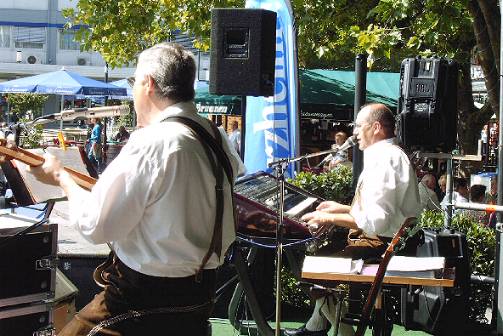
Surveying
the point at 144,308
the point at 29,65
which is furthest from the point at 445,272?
the point at 29,65

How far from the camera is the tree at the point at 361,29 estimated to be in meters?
8.97

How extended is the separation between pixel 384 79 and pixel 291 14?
9.99 metres

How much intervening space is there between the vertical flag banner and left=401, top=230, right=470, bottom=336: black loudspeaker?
9.64ft

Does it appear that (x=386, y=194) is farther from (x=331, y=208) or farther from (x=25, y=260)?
(x=25, y=260)

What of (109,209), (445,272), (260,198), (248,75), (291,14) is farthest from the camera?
(291,14)

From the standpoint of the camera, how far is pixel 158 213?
2.65m

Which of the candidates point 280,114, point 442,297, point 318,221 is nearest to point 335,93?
point 280,114

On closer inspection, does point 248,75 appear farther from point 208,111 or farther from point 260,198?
point 208,111

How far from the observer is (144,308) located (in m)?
2.76

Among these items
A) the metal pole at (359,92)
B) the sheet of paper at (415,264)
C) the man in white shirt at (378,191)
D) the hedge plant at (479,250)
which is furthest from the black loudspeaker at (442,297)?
the metal pole at (359,92)

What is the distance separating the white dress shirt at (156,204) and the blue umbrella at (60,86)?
57.4 ft

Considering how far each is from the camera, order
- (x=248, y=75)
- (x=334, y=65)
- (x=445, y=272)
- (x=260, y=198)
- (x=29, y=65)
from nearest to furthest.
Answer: (x=445, y=272) → (x=260, y=198) → (x=248, y=75) → (x=334, y=65) → (x=29, y=65)

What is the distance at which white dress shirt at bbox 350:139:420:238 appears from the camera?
14.9ft

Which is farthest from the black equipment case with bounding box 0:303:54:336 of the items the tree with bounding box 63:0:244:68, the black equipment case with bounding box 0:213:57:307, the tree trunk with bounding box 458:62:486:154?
the tree trunk with bounding box 458:62:486:154
